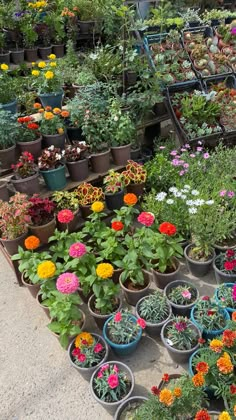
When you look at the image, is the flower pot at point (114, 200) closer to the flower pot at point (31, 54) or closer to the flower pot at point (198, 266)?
the flower pot at point (198, 266)

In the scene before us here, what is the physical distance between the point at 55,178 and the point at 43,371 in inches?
62.8

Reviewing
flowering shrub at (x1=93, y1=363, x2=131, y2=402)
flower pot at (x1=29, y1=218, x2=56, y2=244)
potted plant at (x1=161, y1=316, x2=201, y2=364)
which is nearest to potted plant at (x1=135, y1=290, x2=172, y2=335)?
potted plant at (x1=161, y1=316, x2=201, y2=364)

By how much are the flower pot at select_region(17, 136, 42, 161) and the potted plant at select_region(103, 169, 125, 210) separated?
67 cm

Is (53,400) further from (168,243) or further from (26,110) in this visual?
(26,110)

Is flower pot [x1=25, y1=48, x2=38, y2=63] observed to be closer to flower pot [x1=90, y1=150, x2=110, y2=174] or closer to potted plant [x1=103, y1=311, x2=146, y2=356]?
flower pot [x1=90, y1=150, x2=110, y2=174]

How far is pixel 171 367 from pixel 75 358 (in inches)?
25.5

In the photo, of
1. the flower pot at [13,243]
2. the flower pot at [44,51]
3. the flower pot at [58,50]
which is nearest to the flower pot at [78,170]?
the flower pot at [13,243]

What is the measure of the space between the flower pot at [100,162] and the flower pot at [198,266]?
1158mm

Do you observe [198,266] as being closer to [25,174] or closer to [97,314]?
[97,314]

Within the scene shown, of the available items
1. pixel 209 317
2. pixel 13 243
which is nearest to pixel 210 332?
pixel 209 317

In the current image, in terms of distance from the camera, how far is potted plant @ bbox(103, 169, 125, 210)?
10.9 ft

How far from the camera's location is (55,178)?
323 cm

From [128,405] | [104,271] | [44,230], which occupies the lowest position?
[128,405]

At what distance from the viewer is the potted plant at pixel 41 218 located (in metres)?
2.89
